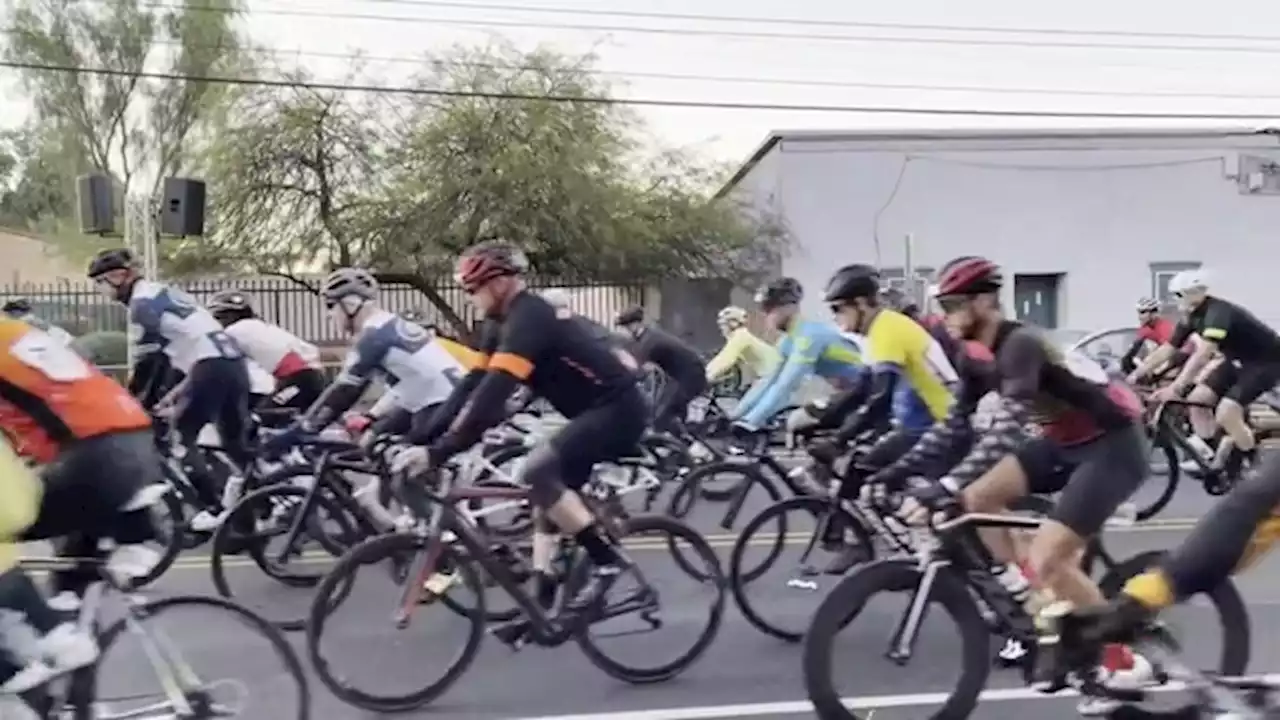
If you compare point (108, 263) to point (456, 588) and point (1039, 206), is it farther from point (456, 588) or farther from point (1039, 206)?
point (1039, 206)

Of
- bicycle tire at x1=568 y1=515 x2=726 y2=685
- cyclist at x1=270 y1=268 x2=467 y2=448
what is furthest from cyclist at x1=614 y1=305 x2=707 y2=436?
bicycle tire at x1=568 y1=515 x2=726 y2=685

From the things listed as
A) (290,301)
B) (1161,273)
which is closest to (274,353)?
(290,301)

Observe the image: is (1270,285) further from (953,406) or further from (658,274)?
(953,406)

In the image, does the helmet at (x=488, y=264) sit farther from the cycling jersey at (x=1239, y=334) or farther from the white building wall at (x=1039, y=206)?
the white building wall at (x=1039, y=206)

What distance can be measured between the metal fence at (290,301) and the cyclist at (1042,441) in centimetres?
1752

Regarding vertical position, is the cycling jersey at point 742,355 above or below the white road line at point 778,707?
above

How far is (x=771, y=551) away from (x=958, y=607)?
1.98m

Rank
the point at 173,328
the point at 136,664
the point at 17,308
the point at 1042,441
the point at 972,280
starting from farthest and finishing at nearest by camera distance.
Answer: the point at 17,308, the point at 173,328, the point at 1042,441, the point at 972,280, the point at 136,664

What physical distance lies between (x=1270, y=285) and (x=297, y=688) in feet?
92.9

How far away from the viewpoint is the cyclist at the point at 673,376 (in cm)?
1099

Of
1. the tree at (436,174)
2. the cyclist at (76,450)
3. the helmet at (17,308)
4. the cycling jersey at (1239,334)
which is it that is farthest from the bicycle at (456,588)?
the tree at (436,174)

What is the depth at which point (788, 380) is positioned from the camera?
8445mm

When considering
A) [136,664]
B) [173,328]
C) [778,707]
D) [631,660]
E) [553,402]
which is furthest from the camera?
[173,328]

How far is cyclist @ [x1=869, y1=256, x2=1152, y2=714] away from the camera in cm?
526
